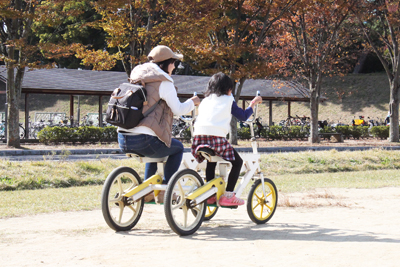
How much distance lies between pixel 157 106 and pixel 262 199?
1.74 m

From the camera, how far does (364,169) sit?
44.5 ft

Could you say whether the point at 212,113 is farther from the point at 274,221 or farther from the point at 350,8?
the point at 350,8

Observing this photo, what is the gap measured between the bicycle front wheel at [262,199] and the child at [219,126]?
0.97 feet

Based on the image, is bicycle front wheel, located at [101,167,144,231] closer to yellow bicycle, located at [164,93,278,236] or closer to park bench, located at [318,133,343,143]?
yellow bicycle, located at [164,93,278,236]

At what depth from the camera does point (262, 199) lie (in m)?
5.76

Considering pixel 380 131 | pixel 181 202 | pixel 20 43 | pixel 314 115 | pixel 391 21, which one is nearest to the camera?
pixel 181 202

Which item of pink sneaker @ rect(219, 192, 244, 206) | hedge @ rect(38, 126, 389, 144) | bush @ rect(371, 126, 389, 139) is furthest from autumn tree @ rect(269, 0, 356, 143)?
pink sneaker @ rect(219, 192, 244, 206)

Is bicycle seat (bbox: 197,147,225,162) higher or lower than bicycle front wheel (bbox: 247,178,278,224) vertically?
higher

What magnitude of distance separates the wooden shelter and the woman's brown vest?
66.5ft

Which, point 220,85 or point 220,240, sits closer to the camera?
point 220,240

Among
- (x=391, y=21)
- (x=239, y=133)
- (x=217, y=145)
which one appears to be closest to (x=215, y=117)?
(x=217, y=145)

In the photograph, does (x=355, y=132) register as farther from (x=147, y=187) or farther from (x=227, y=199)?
(x=147, y=187)

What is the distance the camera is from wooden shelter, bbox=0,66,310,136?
26.7 metres

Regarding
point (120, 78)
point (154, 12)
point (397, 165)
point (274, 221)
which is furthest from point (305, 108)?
point (274, 221)
